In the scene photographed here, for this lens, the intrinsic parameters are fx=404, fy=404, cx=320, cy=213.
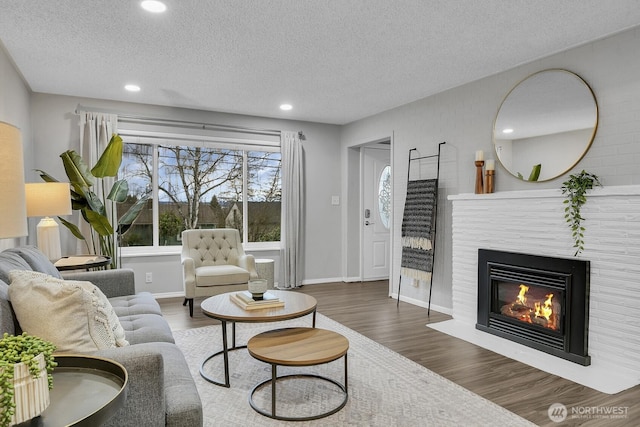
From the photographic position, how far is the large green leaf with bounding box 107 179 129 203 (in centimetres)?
450

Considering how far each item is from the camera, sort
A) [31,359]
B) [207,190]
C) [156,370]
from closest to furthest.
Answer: [31,359] → [156,370] → [207,190]

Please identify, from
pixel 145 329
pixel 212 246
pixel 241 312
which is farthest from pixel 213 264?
pixel 145 329

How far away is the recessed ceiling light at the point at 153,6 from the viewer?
8.30 ft

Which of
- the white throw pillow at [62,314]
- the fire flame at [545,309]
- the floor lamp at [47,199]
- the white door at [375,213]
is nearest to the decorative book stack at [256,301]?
the white throw pillow at [62,314]

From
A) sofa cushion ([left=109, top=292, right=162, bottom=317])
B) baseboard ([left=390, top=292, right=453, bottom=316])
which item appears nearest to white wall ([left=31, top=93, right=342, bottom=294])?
baseboard ([left=390, top=292, right=453, bottom=316])

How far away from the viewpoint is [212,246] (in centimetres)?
490

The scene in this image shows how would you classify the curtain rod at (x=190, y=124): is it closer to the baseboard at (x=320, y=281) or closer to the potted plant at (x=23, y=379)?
the baseboard at (x=320, y=281)

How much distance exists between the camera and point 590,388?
2.59m

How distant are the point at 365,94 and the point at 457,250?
1993mm

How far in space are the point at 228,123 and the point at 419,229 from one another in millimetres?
2912

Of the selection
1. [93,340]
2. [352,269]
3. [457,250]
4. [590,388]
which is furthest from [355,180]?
[93,340]

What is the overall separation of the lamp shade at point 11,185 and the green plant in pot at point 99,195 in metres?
3.37

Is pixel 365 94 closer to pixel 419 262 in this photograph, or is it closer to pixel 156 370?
pixel 419 262

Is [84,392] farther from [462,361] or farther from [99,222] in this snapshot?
[99,222]
